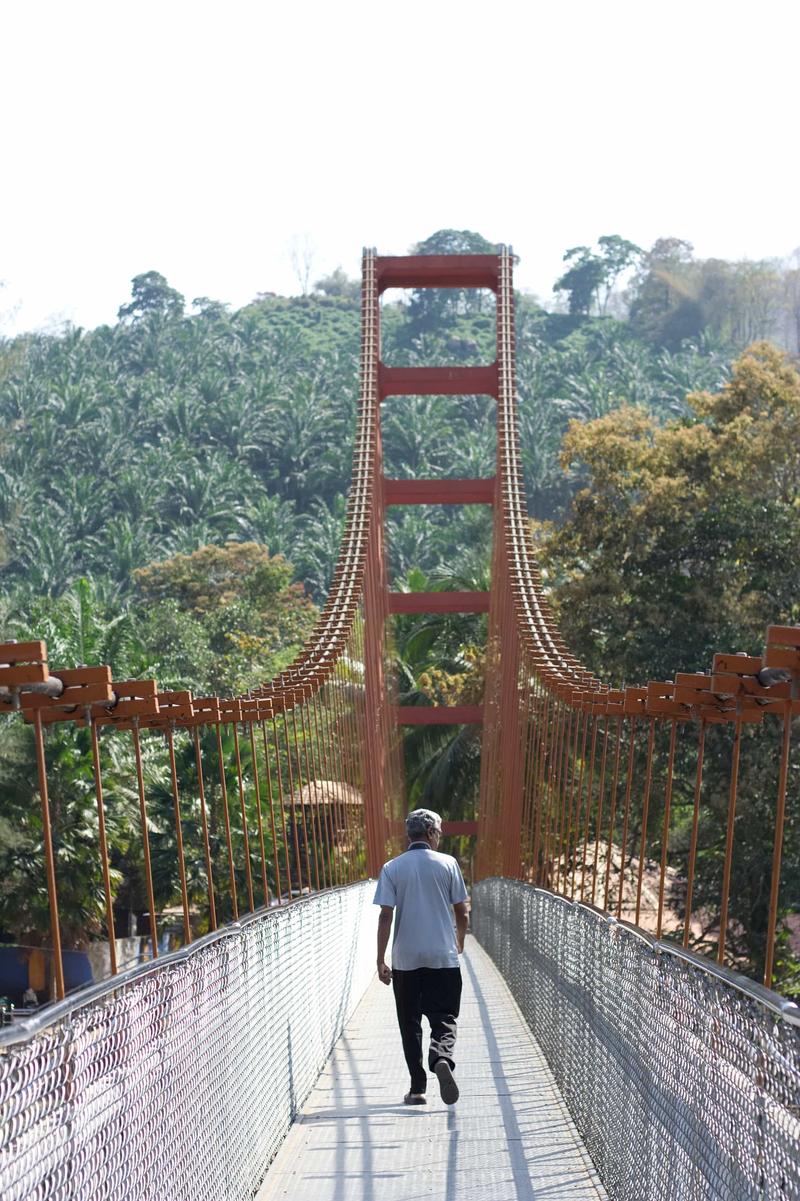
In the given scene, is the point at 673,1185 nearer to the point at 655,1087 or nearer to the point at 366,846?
the point at 655,1087

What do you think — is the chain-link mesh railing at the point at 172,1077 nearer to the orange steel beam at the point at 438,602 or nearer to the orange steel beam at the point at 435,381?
the orange steel beam at the point at 435,381

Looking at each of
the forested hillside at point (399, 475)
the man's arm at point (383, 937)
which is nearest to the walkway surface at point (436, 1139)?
the man's arm at point (383, 937)

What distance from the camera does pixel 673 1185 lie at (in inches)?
178

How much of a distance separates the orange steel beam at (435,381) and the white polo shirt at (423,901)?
673 inches

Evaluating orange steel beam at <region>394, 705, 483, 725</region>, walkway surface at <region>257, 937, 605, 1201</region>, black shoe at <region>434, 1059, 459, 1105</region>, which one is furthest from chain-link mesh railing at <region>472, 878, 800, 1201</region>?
orange steel beam at <region>394, 705, 483, 725</region>

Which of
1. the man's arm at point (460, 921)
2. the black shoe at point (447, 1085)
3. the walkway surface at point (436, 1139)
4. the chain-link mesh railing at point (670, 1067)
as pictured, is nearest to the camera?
the chain-link mesh railing at point (670, 1067)

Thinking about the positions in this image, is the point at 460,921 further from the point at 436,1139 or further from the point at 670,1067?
the point at 670,1067

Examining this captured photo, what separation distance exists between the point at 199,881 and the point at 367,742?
5308 millimetres

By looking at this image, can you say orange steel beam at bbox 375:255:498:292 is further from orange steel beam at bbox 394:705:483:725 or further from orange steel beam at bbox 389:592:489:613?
orange steel beam at bbox 394:705:483:725

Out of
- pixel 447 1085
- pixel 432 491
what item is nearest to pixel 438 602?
pixel 432 491

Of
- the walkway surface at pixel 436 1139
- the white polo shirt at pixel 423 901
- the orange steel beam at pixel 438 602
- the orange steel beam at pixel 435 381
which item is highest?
the orange steel beam at pixel 435 381

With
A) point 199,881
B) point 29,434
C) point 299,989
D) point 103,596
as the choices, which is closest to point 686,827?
point 199,881

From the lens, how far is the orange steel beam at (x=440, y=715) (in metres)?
26.3

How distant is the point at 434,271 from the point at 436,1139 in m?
20.7
